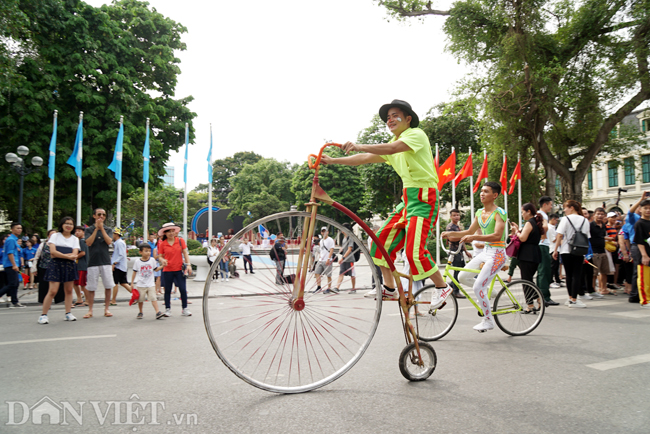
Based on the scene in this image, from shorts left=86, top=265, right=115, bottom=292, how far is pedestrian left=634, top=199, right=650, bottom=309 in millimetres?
11225

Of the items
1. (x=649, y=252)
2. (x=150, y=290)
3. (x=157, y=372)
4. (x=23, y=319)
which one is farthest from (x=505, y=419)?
(x=23, y=319)

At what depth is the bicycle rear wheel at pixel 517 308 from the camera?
6.44 m

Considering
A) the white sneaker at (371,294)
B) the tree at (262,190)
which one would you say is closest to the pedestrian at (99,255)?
the white sneaker at (371,294)

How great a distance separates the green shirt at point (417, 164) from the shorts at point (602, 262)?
9.51 meters

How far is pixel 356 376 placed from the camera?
14.8ft

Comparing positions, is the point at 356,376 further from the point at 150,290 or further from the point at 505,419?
the point at 150,290

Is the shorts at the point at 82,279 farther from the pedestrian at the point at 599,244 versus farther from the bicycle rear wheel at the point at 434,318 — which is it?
the pedestrian at the point at 599,244

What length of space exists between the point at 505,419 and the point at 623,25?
2429cm

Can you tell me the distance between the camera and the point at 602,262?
11.7m

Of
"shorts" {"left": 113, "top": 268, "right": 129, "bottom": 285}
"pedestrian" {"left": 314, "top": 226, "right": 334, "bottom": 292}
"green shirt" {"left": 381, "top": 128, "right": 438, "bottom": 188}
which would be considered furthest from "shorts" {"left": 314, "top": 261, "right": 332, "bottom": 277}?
"shorts" {"left": 113, "top": 268, "right": 129, "bottom": 285}

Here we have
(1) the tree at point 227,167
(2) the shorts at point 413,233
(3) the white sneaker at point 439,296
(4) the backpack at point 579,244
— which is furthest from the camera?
(1) the tree at point 227,167

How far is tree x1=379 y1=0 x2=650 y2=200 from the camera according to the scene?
2134 centimetres

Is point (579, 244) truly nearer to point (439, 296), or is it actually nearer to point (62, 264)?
point (439, 296)

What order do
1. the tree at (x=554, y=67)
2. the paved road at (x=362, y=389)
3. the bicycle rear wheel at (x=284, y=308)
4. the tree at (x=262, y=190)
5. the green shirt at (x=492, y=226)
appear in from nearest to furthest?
1. the paved road at (x=362, y=389)
2. the bicycle rear wheel at (x=284, y=308)
3. the green shirt at (x=492, y=226)
4. the tree at (x=554, y=67)
5. the tree at (x=262, y=190)
